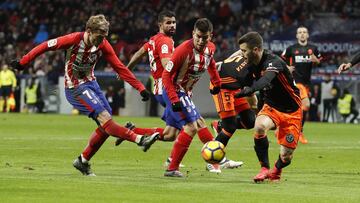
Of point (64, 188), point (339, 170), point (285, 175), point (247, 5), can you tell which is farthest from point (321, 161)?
point (247, 5)

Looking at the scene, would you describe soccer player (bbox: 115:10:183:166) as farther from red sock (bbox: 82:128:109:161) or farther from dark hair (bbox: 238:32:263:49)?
dark hair (bbox: 238:32:263:49)

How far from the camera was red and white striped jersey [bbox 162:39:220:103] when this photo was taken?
13406mm

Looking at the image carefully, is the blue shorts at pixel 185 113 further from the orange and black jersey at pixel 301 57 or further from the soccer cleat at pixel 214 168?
the orange and black jersey at pixel 301 57

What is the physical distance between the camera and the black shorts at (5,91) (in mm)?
39344

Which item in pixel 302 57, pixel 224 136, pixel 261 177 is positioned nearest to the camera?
pixel 261 177

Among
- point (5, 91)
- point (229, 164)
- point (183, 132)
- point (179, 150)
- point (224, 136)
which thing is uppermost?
point (183, 132)

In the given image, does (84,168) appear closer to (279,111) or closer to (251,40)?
(279,111)

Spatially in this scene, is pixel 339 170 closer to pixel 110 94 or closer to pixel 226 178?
pixel 226 178

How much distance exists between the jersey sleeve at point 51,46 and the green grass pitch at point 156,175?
4.97 feet

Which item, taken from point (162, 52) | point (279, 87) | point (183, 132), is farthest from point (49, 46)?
point (279, 87)

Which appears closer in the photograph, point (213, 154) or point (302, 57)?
point (213, 154)

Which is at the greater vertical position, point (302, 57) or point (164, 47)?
point (164, 47)

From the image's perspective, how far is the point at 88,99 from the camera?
1340cm

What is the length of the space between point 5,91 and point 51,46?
26988 mm
